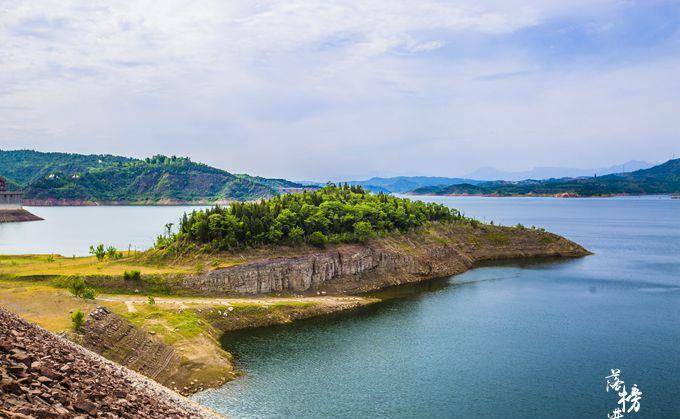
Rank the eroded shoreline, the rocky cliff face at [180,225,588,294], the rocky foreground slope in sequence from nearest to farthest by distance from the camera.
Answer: the rocky foreground slope < the eroded shoreline < the rocky cliff face at [180,225,588,294]

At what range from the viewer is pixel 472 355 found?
65938 mm

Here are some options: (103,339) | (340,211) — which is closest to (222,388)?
(103,339)

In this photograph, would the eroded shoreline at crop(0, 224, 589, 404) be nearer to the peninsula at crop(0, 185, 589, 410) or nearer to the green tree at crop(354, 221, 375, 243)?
the peninsula at crop(0, 185, 589, 410)

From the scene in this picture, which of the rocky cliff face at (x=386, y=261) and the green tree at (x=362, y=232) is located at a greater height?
the green tree at (x=362, y=232)

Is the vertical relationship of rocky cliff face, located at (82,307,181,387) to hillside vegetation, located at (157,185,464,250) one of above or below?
below

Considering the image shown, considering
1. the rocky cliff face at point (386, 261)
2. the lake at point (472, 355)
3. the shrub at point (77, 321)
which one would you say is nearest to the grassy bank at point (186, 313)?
the shrub at point (77, 321)

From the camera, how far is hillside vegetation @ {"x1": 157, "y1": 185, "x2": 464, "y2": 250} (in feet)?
348

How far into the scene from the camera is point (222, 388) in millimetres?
55375

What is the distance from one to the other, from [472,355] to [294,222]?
2306 inches

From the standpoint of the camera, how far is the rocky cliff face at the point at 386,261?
95750mm

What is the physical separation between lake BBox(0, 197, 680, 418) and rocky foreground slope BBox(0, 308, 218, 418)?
51.3ft

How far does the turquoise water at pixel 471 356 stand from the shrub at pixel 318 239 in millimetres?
21928

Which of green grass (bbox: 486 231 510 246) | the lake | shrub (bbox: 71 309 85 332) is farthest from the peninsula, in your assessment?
the lake

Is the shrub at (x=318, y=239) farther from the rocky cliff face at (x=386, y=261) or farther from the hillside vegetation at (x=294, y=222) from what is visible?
the rocky cliff face at (x=386, y=261)
